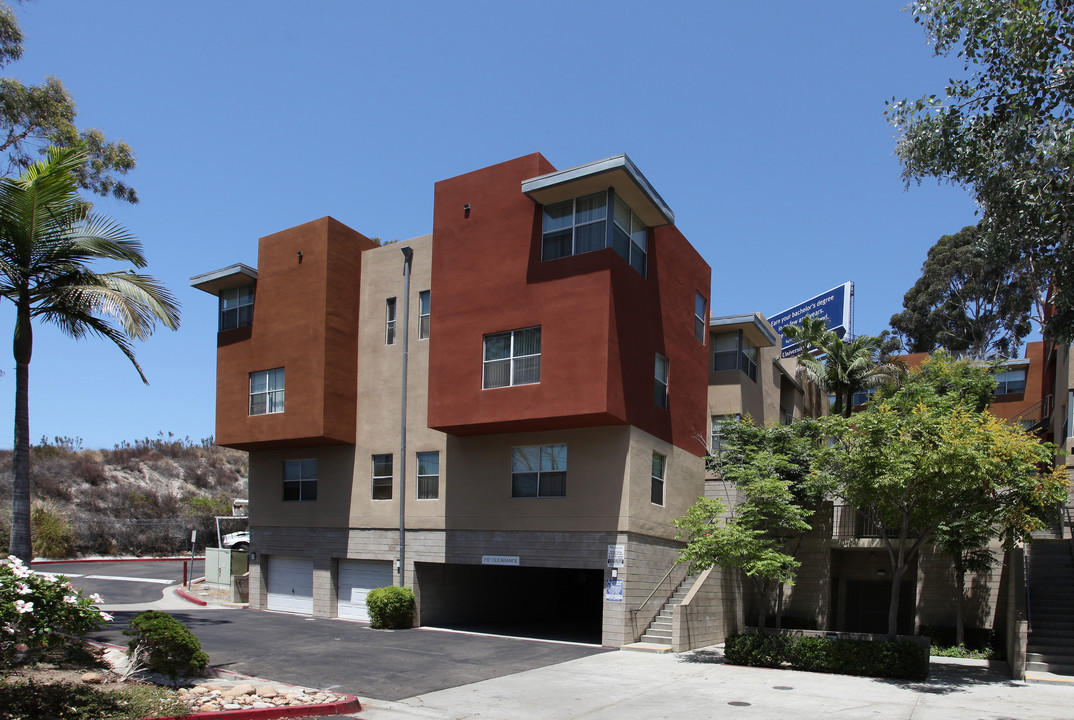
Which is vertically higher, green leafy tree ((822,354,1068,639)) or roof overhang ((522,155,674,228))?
roof overhang ((522,155,674,228))

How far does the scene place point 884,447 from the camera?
1775 centimetres

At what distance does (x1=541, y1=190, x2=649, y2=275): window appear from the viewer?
2134 cm

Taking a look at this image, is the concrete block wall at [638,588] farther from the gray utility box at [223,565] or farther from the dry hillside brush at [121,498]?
the dry hillside brush at [121,498]

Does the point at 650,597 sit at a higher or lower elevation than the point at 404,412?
lower

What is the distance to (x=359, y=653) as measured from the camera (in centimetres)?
1847

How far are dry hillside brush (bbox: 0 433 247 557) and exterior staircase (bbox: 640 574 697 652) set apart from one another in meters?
29.1

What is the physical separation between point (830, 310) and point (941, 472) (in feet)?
87.5

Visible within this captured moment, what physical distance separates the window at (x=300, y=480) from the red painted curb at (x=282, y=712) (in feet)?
48.3

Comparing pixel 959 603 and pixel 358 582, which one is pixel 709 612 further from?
pixel 358 582

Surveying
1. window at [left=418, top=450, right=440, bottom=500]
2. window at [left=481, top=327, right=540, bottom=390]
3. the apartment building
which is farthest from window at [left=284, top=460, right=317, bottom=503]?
window at [left=481, top=327, right=540, bottom=390]

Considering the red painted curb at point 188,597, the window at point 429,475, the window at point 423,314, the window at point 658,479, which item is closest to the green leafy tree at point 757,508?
the window at point 658,479

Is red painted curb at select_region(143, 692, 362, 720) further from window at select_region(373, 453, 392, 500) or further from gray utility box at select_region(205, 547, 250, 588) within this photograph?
gray utility box at select_region(205, 547, 250, 588)

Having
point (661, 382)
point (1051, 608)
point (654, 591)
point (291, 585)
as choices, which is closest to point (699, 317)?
point (661, 382)

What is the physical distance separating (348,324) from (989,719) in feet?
64.9
